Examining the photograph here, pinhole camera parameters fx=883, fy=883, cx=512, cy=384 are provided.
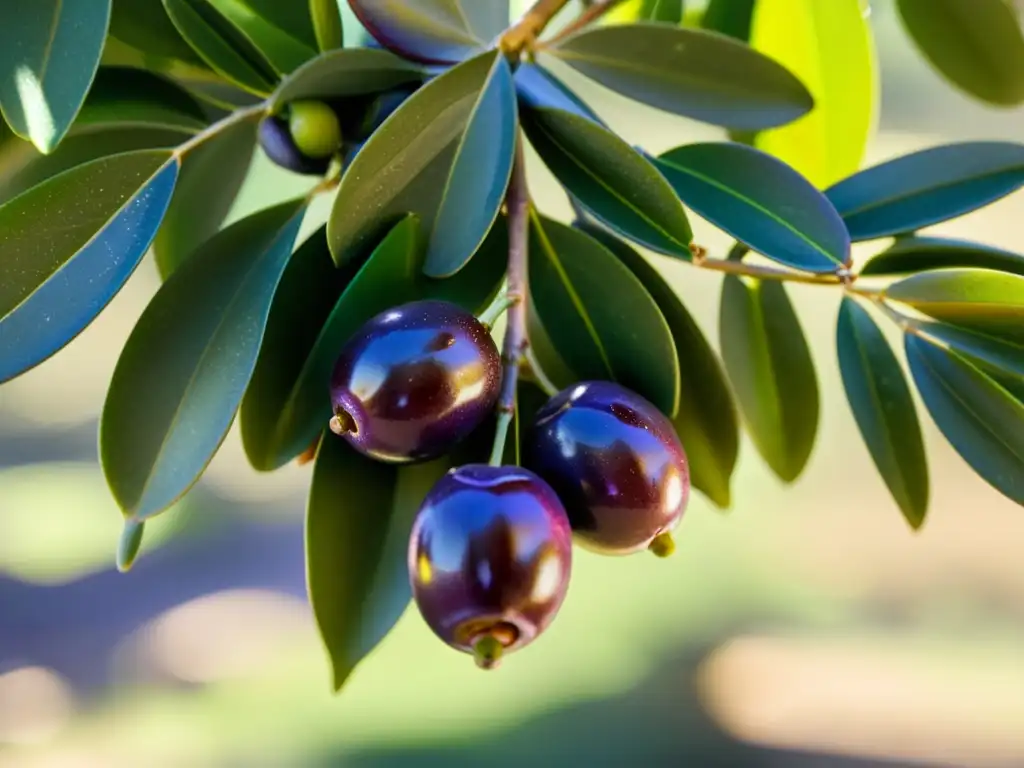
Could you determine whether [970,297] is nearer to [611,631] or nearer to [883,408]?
[883,408]

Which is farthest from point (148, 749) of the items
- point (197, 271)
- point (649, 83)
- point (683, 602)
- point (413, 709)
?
point (649, 83)

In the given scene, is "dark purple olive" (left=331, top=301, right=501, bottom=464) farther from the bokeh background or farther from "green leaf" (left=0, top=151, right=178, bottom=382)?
the bokeh background

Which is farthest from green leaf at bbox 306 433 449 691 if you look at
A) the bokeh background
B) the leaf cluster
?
the bokeh background

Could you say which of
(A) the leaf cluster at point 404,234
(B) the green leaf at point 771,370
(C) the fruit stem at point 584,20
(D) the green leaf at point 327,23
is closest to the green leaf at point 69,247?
(A) the leaf cluster at point 404,234

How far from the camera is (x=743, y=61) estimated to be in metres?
0.47

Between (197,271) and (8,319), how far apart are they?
9 centimetres

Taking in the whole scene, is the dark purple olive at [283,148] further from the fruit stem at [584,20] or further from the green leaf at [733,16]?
the green leaf at [733,16]

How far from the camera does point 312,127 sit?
46 centimetres

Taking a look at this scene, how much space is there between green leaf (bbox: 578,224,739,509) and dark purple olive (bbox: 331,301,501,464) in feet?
0.50

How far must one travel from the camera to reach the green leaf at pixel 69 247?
378mm

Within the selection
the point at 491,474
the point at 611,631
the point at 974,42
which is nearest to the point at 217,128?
the point at 491,474

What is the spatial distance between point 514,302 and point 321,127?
5.7 inches

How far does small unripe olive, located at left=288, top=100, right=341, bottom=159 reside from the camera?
46 cm

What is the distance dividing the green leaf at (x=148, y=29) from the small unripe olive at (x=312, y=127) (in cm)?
9
